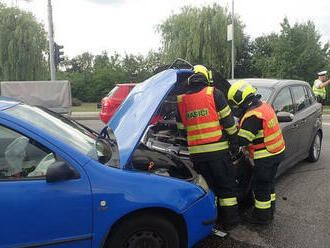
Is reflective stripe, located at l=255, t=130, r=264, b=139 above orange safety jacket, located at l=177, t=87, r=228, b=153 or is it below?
below

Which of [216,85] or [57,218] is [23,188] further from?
[216,85]

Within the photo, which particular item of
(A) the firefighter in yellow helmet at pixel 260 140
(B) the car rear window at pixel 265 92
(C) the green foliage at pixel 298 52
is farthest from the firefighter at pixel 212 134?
(C) the green foliage at pixel 298 52

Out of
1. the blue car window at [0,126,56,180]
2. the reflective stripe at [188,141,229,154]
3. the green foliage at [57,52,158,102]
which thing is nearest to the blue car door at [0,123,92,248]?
the blue car window at [0,126,56,180]

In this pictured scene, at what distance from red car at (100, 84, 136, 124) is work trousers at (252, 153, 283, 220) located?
25.0 feet

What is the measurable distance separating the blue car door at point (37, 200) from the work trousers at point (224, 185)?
1410mm

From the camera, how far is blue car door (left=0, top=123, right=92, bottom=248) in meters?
2.13

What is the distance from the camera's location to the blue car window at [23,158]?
2.25 m

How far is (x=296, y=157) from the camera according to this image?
16.4ft

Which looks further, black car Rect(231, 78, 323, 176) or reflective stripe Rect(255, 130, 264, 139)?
black car Rect(231, 78, 323, 176)

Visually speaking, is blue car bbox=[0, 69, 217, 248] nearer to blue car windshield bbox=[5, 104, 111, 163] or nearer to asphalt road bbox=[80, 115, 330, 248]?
blue car windshield bbox=[5, 104, 111, 163]

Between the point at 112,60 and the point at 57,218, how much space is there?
45250mm

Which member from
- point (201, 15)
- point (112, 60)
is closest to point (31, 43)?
point (201, 15)

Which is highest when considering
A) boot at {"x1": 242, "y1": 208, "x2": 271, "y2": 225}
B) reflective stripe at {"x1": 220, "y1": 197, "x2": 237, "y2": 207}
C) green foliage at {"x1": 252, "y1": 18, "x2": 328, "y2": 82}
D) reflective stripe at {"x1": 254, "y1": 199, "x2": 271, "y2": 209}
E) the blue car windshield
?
green foliage at {"x1": 252, "y1": 18, "x2": 328, "y2": 82}

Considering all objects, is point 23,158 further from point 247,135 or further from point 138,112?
point 247,135
